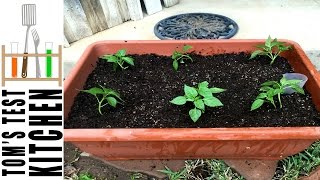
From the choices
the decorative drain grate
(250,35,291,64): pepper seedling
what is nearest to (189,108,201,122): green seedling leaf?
(250,35,291,64): pepper seedling

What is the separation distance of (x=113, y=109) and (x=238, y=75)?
0.51 metres

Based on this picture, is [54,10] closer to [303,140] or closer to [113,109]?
[113,109]

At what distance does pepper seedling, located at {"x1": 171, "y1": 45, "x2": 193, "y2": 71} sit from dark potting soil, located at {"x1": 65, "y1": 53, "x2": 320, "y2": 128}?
0.02 metres

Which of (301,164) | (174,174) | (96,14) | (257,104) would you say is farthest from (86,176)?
(96,14)

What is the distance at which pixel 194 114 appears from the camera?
120 cm

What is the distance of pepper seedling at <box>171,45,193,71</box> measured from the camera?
151cm

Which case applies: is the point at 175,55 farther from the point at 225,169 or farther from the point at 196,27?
the point at 196,27

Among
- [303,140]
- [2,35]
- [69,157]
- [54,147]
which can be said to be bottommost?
[69,157]

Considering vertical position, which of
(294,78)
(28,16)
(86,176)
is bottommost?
(86,176)

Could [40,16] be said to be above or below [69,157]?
above

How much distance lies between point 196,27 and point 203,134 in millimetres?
Result: 1205

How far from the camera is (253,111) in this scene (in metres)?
1.29

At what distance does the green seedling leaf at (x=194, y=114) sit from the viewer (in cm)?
120

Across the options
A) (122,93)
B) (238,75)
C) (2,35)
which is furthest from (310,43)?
(2,35)
